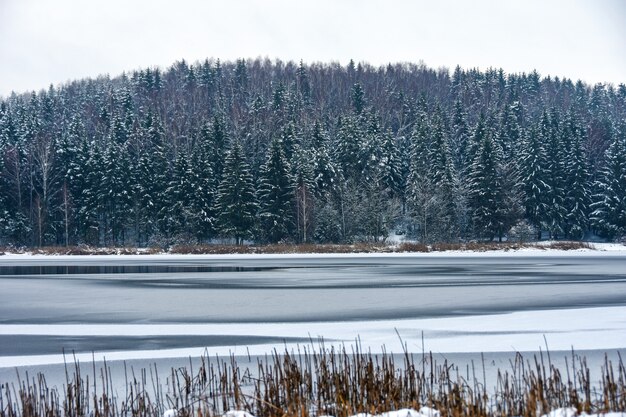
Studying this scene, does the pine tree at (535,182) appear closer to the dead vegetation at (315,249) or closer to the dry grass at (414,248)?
the dead vegetation at (315,249)

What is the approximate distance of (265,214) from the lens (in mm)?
59875

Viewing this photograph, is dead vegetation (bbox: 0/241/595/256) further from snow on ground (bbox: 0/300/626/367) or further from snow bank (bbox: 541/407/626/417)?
snow bank (bbox: 541/407/626/417)

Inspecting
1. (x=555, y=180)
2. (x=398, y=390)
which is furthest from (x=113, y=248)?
(x=398, y=390)

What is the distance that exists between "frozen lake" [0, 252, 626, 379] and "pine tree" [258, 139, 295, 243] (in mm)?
29989

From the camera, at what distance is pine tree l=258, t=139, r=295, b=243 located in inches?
2366

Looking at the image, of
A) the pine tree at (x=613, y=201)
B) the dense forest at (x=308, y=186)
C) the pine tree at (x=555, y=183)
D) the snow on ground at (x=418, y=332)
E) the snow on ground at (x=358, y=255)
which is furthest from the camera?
the pine tree at (x=555, y=183)

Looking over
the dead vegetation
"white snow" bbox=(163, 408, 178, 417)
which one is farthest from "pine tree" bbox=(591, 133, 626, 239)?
"white snow" bbox=(163, 408, 178, 417)

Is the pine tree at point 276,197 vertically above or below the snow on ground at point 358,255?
above

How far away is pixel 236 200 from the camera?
197 feet

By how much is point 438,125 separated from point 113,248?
1425 inches

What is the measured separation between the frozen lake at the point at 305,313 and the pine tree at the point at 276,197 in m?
30.0

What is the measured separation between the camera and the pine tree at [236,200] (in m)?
59.4

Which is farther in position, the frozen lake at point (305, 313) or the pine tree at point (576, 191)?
the pine tree at point (576, 191)

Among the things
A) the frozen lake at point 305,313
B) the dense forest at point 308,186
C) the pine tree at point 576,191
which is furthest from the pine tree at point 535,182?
the frozen lake at point 305,313
